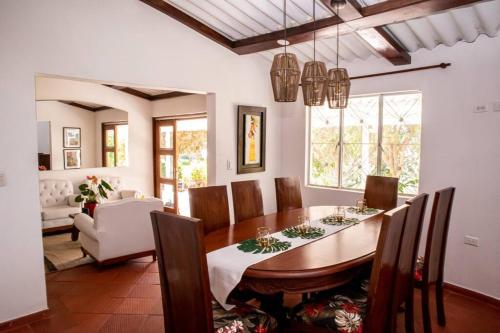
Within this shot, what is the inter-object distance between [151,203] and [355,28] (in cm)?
274

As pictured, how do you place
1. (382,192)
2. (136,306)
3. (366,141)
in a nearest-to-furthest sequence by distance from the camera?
(136,306) → (382,192) → (366,141)

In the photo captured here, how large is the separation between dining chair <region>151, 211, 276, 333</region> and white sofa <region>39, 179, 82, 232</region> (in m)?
4.36

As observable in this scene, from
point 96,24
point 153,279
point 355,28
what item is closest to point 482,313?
point 355,28

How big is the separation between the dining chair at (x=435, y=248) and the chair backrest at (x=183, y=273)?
1.63 metres

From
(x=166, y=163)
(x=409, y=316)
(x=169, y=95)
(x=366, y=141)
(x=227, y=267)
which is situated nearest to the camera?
(x=227, y=267)

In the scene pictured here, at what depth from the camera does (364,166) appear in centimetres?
408

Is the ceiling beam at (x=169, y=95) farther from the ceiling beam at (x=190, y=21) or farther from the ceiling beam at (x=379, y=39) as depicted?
the ceiling beam at (x=379, y=39)

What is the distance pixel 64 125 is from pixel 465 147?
19.5ft

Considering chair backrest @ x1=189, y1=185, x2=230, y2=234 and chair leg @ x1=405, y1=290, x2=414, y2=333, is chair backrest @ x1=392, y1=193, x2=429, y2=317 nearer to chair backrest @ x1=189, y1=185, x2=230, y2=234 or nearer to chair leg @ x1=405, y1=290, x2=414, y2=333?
chair leg @ x1=405, y1=290, x2=414, y2=333

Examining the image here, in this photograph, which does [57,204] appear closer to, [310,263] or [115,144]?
[115,144]

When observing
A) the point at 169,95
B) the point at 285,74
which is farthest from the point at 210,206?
the point at 169,95

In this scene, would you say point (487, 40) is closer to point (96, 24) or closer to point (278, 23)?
point (278, 23)

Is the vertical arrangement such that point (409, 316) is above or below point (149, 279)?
above

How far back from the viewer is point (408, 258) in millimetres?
2025
